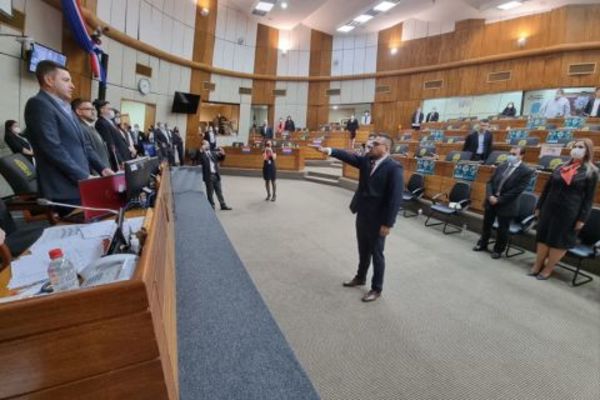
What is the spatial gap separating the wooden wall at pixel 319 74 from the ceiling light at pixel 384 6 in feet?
11.7

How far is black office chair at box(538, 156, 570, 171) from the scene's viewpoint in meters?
4.54

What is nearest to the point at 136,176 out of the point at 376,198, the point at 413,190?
the point at 376,198

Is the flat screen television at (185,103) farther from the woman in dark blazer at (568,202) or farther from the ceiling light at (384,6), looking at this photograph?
the woman in dark blazer at (568,202)

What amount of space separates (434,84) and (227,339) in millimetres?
12641

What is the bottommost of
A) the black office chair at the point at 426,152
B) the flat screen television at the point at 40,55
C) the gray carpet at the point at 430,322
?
the gray carpet at the point at 430,322

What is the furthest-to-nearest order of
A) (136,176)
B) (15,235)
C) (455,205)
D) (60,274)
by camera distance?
(455,205) < (15,235) < (136,176) < (60,274)

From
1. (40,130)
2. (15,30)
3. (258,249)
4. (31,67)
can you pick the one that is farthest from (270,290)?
(15,30)

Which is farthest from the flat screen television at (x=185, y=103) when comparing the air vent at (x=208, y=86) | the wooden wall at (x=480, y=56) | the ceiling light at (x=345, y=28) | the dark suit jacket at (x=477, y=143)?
the dark suit jacket at (x=477, y=143)

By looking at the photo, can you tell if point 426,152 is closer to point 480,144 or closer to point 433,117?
point 480,144

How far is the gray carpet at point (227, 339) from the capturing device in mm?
1358

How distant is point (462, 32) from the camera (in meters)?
11.2

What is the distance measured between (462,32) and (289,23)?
6.54 metres

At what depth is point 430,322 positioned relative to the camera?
241 centimetres

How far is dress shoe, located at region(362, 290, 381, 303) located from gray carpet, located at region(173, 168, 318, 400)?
99 cm
